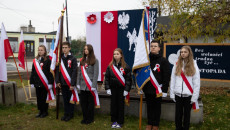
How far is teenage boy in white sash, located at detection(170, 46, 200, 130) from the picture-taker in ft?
12.5

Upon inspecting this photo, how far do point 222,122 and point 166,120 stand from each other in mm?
1260

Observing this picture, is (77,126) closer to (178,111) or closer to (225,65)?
(178,111)

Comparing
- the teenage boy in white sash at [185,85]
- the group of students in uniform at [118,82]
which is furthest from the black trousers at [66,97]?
the teenage boy in white sash at [185,85]

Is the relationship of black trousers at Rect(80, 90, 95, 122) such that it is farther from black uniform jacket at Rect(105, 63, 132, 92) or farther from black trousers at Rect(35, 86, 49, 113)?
black trousers at Rect(35, 86, 49, 113)

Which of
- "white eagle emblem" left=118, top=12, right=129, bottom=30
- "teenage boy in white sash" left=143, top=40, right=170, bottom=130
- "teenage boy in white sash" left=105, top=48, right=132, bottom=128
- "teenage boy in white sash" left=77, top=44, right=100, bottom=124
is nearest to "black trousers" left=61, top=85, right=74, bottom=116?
"teenage boy in white sash" left=77, top=44, right=100, bottom=124

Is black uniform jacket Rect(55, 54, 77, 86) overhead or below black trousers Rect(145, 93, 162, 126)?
overhead

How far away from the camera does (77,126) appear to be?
463 centimetres

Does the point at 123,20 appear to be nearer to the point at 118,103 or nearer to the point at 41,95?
the point at 118,103

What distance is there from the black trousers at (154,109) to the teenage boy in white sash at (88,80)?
125 cm

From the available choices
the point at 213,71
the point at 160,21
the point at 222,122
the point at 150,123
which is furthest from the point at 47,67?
the point at 160,21

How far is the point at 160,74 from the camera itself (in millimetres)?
4188

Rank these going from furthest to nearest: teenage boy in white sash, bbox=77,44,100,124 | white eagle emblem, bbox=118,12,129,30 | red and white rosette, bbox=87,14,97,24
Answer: red and white rosette, bbox=87,14,97,24
white eagle emblem, bbox=118,12,129,30
teenage boy in white sash, bbox=77,44,100,124

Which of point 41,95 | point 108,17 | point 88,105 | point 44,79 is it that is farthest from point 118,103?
point 108,17

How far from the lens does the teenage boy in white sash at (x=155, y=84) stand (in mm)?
4109
